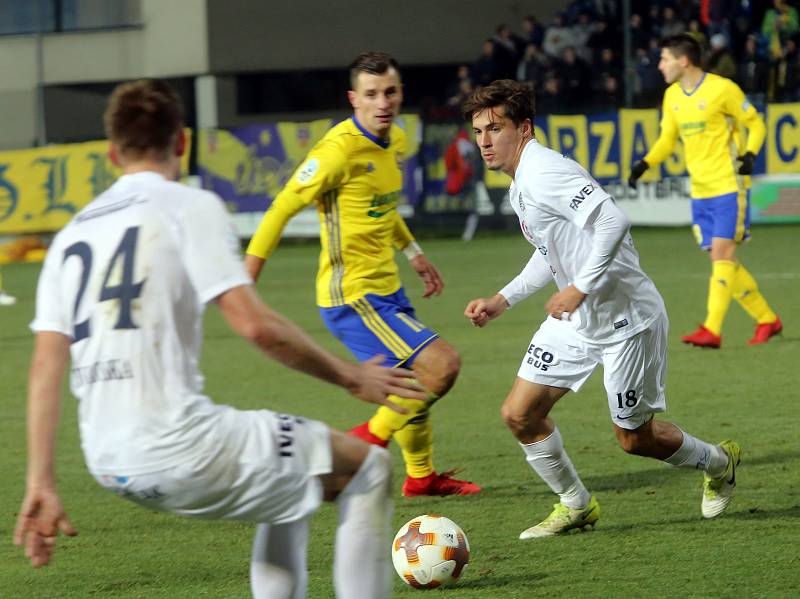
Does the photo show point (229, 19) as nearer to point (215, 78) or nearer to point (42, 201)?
point (215, 78)

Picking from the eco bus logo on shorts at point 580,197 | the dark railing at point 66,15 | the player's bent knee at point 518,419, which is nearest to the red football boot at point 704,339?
the player's bent knee at point 518,419

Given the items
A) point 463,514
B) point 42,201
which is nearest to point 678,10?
point 42,201

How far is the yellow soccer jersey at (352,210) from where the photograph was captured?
643 cm

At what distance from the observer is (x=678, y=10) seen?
24.5 metres

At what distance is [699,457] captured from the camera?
5734 millimetres

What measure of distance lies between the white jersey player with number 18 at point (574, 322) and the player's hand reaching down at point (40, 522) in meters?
2.29

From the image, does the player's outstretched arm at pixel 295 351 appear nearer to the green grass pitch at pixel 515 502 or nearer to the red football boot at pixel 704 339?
the green grass pitch at pixel 515 502

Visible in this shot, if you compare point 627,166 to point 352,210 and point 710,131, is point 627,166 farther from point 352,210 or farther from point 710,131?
point 352,210

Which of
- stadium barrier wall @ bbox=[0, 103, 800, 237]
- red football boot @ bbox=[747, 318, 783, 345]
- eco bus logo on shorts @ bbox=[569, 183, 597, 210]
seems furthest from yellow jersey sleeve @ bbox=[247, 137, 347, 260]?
stadium barrier wall @ bbox=[0, 103, 800, 237]

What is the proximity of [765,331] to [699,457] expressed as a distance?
16.6 ft

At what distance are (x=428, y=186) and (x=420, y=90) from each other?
29.0 ft

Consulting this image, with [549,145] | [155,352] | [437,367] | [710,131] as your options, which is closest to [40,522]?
[155,352]

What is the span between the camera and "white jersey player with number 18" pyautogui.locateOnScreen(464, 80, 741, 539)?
5320mm

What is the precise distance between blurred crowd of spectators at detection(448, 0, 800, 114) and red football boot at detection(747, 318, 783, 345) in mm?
10106
